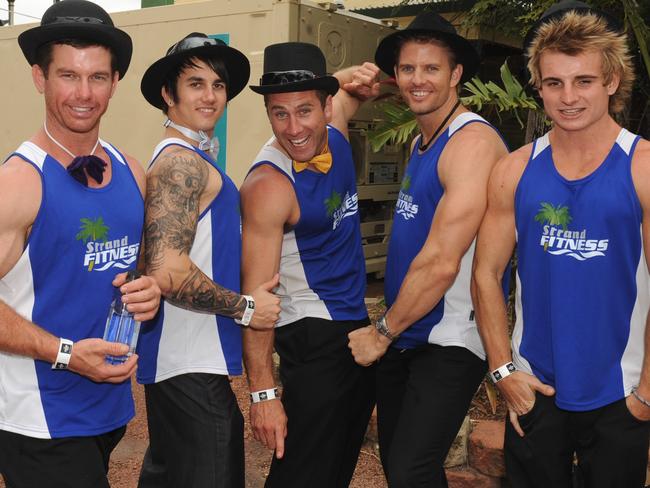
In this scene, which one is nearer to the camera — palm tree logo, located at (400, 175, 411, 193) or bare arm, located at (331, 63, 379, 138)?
palm tree logo, located at (400, 175, 411, 193)

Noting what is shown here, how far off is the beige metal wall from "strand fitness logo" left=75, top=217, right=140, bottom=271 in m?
4.32

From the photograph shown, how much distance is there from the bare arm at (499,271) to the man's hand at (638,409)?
0.37 meters

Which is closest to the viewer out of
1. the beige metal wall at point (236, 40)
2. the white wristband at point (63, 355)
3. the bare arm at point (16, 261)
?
the bare arm at point (16, 261)

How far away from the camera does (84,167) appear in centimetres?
275

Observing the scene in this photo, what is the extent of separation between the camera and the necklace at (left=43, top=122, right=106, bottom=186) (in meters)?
2.72

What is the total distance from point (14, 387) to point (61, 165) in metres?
0.82

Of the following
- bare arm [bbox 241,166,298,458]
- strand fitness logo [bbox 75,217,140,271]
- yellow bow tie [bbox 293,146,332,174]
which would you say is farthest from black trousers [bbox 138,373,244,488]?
yellow bow tie [bbox 293,146,332,174]

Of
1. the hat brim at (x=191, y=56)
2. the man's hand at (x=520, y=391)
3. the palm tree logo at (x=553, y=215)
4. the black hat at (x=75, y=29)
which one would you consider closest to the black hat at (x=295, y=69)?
the hat brim at (x=191, y=56)

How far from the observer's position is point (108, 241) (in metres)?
2.80

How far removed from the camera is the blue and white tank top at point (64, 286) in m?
2.64

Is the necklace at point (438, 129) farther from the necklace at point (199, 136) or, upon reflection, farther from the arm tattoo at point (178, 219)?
the arm tattoo at point (178, 219)

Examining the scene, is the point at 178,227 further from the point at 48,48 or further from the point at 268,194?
the point at 48,48

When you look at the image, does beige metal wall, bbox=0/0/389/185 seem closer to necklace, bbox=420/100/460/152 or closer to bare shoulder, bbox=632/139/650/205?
necklace, bbox=420/100/460/152

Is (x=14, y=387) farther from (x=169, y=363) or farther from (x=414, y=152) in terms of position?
(x=414, y=152)
